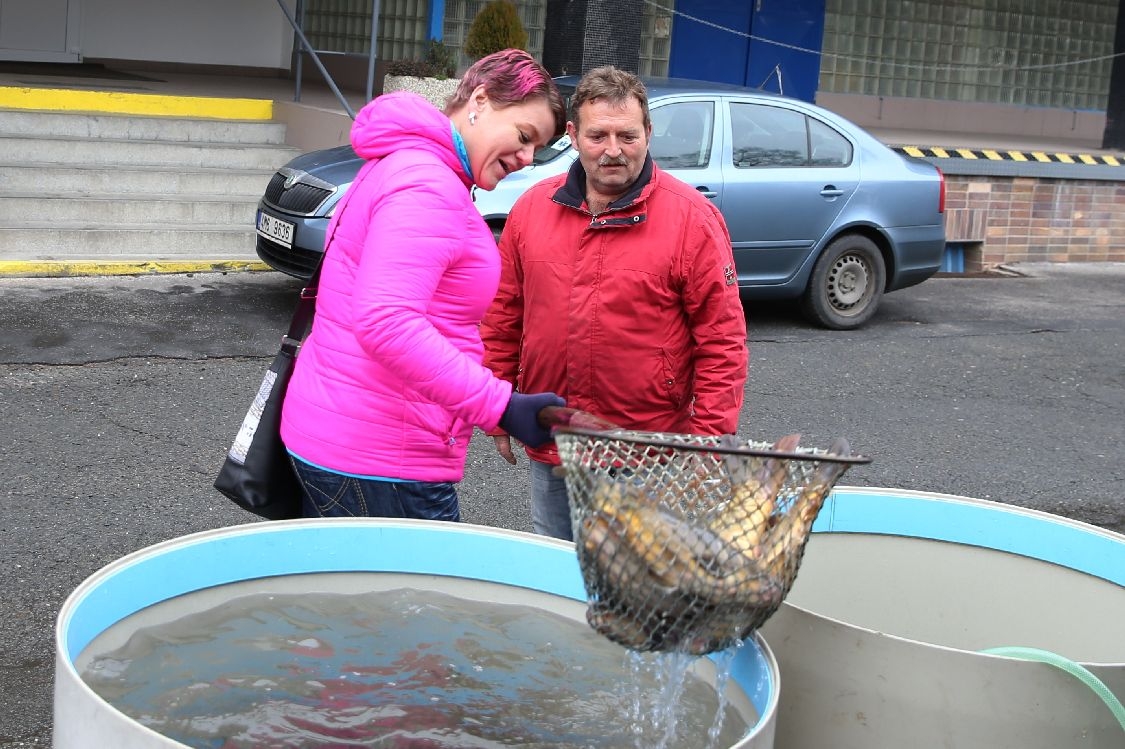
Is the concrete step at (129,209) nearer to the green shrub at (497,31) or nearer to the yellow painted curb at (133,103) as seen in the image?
the yellow painted curb at (133,103)

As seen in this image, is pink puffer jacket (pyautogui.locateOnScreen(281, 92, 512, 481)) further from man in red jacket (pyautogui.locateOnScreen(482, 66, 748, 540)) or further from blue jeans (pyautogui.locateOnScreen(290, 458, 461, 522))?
man in red jacket (pyautogui.locateOnScreen(482, 66, 748, 540))

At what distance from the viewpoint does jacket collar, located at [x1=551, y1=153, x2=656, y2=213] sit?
3.53 m

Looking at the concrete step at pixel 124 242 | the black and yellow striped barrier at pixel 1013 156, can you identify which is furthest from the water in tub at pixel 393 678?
the black and yellow striped barrier at pixel 1013 156

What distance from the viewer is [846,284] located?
406 inches

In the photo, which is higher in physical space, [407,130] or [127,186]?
[407,130]

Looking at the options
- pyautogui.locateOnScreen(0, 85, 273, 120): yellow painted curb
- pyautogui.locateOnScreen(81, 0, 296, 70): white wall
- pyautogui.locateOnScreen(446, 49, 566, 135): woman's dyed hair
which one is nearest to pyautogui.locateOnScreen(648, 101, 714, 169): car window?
pyautogui.locateOnScreen(0, 85, 273, 120): yellow painted curb

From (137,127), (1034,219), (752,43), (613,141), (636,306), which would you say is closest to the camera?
(613,141)

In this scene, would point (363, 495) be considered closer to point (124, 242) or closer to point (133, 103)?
point (124, 242)

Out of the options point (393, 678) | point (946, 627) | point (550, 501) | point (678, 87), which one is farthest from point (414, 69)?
point (393, 678)

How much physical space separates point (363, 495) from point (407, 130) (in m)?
0.79

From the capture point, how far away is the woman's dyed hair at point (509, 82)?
286cm

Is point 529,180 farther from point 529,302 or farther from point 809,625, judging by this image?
point 809,625

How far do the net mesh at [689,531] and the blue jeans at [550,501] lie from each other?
1483 millimetres

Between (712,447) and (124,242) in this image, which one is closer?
(712,447)
